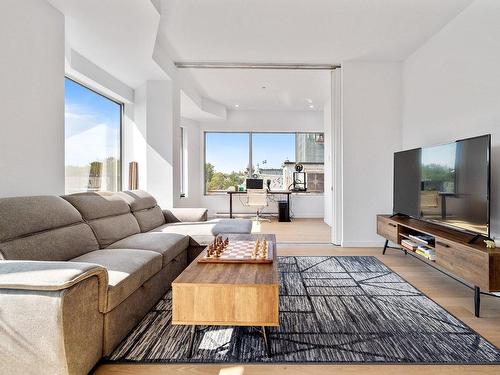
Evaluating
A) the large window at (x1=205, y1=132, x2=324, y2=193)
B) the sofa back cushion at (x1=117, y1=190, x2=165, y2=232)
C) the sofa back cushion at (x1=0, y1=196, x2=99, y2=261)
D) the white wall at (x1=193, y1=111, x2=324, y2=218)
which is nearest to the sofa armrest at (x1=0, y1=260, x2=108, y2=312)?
the sofa back cushion at (x1=0, y1=196, x2=99, y2=261)

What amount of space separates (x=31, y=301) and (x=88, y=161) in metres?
2.91

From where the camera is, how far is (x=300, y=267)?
3.33m

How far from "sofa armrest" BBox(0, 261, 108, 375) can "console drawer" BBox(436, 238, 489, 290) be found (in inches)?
101

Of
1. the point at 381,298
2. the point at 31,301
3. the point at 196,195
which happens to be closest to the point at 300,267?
the point at 381,298

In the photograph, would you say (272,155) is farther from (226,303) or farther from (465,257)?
(226,303)

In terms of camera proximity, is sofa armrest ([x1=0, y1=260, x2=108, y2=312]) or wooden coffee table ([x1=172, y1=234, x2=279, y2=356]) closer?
sofa armrest ([x1=0, y1=260, x2=108, y2=312])

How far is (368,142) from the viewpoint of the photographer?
4293 millimetres

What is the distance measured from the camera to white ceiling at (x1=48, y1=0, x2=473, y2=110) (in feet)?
9.20

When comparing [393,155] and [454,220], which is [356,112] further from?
[454,220]

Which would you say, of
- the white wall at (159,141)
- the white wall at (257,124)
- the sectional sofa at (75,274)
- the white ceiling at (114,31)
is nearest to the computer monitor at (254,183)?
the white wall at (257,124)

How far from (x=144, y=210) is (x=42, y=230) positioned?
4.92 feet

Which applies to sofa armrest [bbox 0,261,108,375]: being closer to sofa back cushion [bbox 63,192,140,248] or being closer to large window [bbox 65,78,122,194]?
sofa back cushion [bbox 63,192,140,248]

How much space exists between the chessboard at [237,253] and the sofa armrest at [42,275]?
2.66 ft

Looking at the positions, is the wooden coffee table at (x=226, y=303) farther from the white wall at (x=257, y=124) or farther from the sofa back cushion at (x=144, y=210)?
the white wall at (x=257, y=124)
